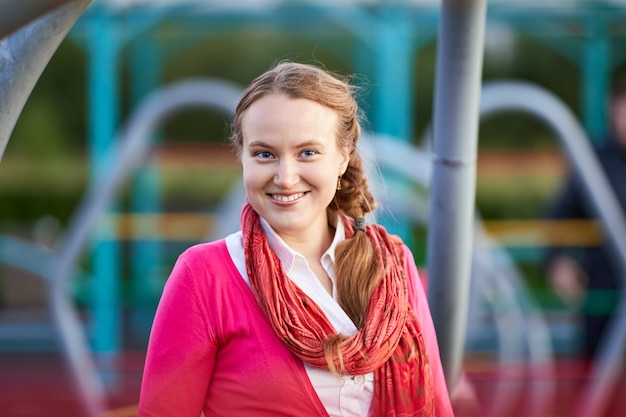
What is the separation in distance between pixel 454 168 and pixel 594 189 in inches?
106

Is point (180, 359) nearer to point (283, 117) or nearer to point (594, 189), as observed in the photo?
point (283, 117)

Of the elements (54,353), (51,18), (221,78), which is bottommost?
(54,353)

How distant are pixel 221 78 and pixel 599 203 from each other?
7797 mm

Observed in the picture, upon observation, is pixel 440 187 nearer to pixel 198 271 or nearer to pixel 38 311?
pixel 198 271

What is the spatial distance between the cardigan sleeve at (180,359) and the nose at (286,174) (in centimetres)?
17

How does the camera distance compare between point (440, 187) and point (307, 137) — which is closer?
point (307, 137)

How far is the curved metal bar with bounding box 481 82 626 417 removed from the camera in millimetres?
4023

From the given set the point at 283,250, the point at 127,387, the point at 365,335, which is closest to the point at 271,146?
the point at 283,250

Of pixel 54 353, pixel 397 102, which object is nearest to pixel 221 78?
pixel 54 353

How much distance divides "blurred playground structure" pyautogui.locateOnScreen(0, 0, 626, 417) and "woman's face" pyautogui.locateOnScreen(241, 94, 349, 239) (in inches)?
7.8

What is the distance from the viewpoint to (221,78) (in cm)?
1136

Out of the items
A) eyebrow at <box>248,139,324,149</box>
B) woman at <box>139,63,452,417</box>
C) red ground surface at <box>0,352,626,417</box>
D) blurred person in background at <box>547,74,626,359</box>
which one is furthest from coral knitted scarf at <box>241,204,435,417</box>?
red ground surface at <box>0,352,626,417</box>

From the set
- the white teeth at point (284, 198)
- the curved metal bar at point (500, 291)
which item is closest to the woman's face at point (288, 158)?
the white teeth at point (284, 198)

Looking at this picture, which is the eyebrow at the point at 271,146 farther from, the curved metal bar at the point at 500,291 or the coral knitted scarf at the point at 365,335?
the curved metal bar at the point at 500,291
